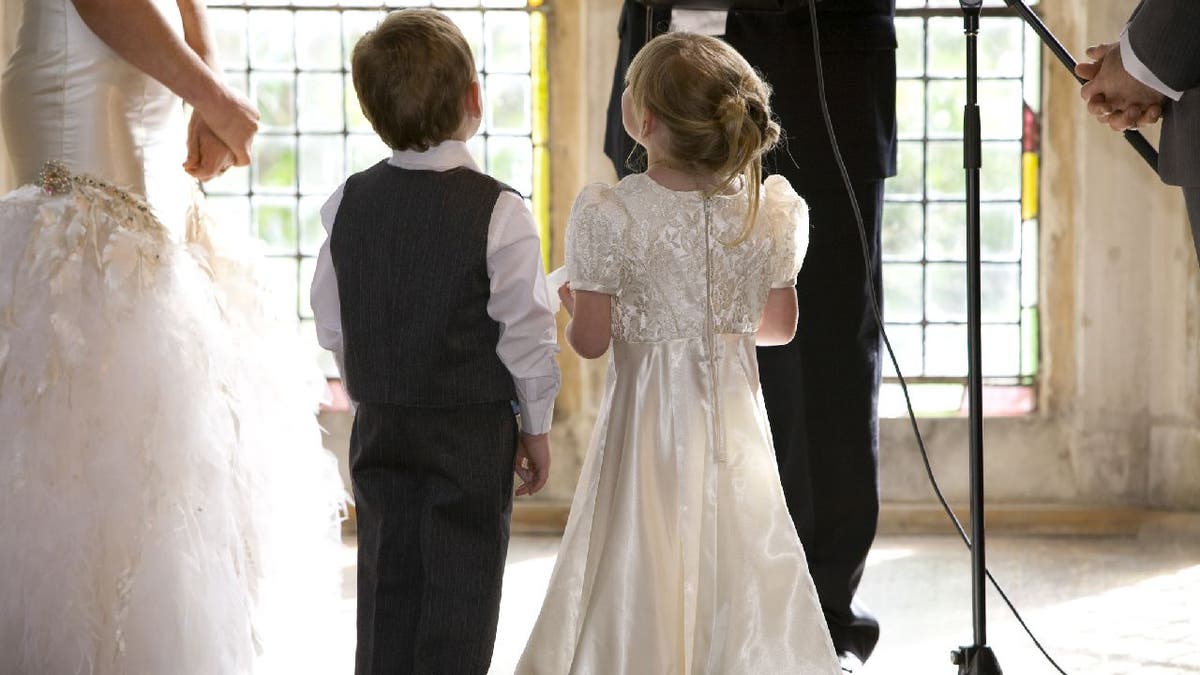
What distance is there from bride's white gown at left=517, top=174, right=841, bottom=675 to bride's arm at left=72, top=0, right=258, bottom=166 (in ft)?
2.73

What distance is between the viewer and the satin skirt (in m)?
2.55

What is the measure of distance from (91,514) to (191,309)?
43 centimetres

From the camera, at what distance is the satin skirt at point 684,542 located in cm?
255

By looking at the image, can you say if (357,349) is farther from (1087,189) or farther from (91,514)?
(1087,189)

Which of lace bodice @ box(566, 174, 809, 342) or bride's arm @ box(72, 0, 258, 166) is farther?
bride's arm @ box(72, 0, 258, 166)

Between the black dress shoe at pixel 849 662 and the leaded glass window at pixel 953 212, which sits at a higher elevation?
the leaded glass window at pixel 953 212

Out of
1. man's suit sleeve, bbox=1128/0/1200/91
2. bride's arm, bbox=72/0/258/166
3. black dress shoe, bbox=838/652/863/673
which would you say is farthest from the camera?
black dress shoe, bbox=838/652/863/673

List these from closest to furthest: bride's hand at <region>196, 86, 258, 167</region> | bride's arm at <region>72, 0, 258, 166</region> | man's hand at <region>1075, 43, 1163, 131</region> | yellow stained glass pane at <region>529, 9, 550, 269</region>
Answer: man's hand at <region>1075, 43, 1163, 131</region>
bride's arm at <region>72, 0, 258, 166</region>
bride's hand at <region>196, 86, 258, 167</region>
yellow stained glass pane at <region>529, 9, 550, 269</region>

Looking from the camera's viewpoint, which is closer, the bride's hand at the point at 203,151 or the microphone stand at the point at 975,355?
the microphone stand at the point at 975,355

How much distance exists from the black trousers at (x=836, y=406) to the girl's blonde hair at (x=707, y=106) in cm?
54

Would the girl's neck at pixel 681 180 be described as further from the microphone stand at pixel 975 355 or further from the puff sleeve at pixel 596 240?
the microphone stand at pixel 975 355

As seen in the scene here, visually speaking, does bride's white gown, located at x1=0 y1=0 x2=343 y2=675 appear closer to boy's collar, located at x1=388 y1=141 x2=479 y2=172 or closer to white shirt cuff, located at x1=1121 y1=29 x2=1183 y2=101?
boy's collar, located at x1=388 y1=141 x2=479 y2=172

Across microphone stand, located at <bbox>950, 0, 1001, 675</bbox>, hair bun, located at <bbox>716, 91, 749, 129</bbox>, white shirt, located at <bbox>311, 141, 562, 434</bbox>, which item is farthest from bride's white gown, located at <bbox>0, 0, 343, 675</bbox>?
microphone stand, located at <bbox>950, 0, 1001, 675</bbox>

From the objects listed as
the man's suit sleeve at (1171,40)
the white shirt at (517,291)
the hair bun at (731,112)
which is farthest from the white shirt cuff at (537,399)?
the man's suit sleeve at (1171,40)
